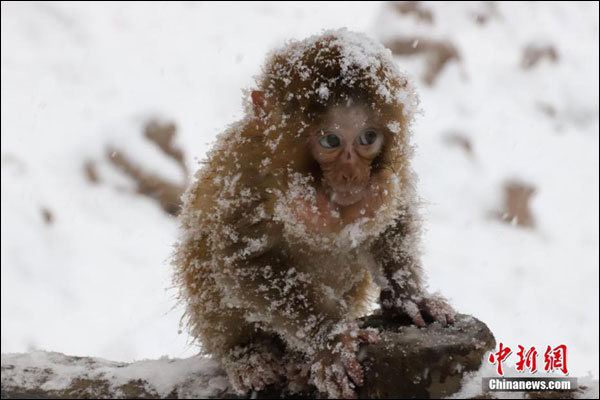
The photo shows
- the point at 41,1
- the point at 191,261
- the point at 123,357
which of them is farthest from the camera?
the point at 41,1

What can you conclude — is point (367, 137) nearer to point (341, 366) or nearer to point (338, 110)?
point (338, 110)

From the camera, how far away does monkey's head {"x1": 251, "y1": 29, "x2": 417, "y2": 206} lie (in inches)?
92.4

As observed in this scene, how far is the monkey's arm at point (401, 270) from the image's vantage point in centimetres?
279

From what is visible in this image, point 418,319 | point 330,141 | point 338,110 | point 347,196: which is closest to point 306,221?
point 347,196

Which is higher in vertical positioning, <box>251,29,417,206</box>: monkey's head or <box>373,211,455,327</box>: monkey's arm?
<box>251,29,417,206</box>: monkey's head

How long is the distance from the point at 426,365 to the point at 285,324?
20.9 inches

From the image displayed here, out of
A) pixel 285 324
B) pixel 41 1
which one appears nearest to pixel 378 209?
pixel 285 324

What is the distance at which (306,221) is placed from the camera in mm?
2484

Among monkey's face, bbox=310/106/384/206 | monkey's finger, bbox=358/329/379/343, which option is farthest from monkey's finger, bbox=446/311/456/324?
monkey's face, bbox=310/106/384/206

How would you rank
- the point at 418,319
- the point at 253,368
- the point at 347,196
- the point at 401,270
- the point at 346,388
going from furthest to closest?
1. the point at 401,270
2. the point at 418,319
3. the point at 253,368
4. the point at 347,196
5. the point at 346,388

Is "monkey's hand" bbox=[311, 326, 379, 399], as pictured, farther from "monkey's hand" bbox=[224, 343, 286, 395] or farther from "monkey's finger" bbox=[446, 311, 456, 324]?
"monkey's finger" bbox=[446, 311, 456, 324]

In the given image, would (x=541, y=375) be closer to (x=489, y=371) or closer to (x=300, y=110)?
(x=489, y=371)

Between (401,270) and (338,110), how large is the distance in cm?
82

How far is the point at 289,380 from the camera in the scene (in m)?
2.56
